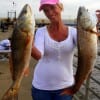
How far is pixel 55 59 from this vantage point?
4.71 m

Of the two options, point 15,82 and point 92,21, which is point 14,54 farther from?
point 92,21

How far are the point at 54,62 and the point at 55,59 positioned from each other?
46 millimetres

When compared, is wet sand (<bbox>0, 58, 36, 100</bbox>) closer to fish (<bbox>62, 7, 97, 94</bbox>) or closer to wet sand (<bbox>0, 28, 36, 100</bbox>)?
wet sand (<bbox>0, 28, 36, 100</bbox>)

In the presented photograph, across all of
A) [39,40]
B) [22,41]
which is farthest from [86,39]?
[39,40]

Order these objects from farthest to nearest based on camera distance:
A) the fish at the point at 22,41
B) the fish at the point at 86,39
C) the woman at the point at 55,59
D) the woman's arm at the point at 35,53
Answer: the woman at the point at 55,59
the woman's arm at the point at 35,53
the fish at the point at 86,39
the fish at the point at 22,41

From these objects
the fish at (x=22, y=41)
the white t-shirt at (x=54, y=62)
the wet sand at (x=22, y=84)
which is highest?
the fish at (x=22, y=41)

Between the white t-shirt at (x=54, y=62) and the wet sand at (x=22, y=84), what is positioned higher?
the white t-shirt at (x=54, y=62)

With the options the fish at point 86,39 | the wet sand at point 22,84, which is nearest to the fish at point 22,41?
the fish at point 86,39

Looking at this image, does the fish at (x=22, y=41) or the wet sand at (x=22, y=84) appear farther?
the wet sand at (x=22, y=84)

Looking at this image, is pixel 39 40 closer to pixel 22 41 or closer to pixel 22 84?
pixel 22 41

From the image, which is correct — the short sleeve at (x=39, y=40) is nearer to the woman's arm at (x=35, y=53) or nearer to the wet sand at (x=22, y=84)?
the woman's arm at (x=35, y=53)

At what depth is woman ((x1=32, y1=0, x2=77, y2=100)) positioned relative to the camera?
182 inches

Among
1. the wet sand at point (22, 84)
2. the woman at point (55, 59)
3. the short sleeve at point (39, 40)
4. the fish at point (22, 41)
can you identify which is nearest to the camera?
the fish at point (22, 41)

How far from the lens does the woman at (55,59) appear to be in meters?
4.63
